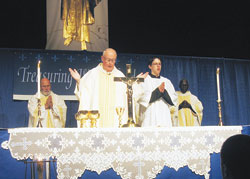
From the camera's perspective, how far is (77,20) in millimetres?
8273

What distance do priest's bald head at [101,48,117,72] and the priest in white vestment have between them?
101 inches

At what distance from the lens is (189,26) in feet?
29.1

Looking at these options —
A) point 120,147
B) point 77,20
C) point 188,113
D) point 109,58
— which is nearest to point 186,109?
point 188,113

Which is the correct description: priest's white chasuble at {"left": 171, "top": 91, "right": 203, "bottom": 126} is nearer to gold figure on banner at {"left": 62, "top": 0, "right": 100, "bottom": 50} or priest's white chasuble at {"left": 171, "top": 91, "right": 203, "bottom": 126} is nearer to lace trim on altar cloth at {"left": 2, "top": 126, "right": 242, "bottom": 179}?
gold figure on banner at {"left": 62, "top": 0, "right": 100, "bottom": 50}

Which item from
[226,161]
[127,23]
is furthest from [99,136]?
[127,23]

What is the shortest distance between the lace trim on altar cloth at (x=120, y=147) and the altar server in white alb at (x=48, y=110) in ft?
11.7

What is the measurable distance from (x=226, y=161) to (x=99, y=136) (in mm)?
2053

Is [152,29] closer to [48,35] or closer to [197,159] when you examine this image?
[48,35]

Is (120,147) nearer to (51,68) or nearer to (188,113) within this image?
(188,113)

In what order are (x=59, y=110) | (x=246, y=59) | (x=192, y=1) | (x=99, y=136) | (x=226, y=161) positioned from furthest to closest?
(x=246, y=59) < (x=192, y=1) < (x=59, y=110) < (x=99, y=136) < (x=226, y=161)

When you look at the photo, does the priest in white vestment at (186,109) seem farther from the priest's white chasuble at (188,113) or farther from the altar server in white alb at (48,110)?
the altar server in white alb at (48,110)

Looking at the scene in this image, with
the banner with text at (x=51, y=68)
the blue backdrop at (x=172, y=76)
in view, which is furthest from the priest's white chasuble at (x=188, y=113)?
the banner with text at (x=51, y=68)

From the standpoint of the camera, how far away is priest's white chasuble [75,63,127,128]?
5.14m

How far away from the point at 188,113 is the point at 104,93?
3217 mm
